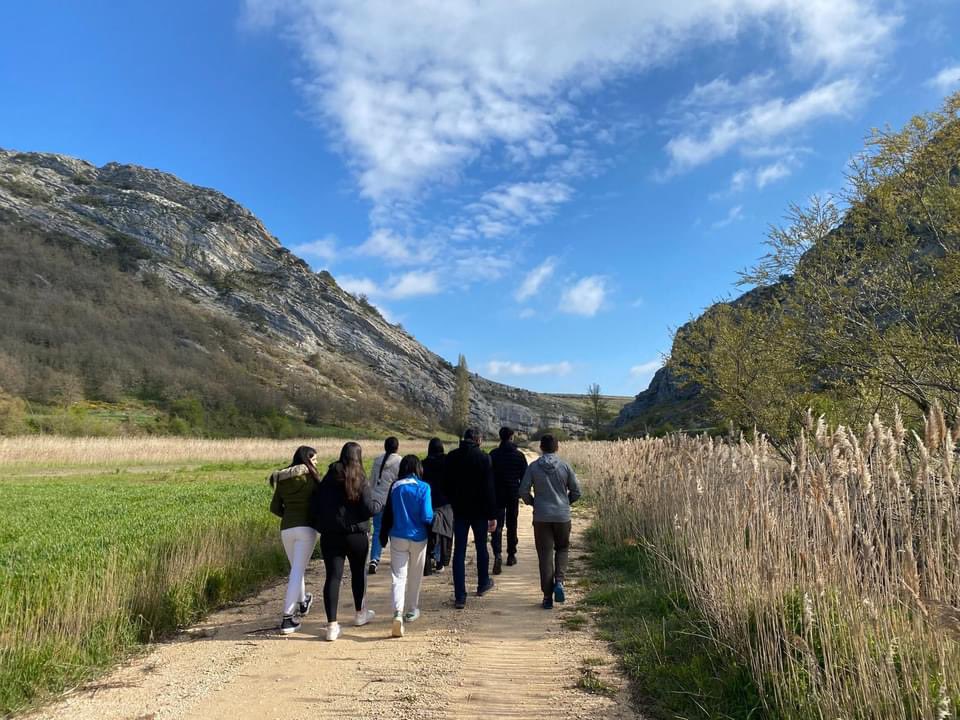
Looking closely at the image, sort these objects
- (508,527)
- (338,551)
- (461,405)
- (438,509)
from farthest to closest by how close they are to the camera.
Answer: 1. (461,405)
2. (508,527)
3. (438,509)
4. (338,551)

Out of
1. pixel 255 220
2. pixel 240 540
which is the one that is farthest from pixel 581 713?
pixel 255 220

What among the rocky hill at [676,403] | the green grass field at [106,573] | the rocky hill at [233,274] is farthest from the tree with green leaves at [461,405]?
the green grass field at [106,573]

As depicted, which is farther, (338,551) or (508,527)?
(508,527)

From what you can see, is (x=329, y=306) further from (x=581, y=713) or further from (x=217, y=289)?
(x=581, y=713)

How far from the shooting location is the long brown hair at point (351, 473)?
6.55 meters

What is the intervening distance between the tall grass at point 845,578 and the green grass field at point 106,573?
5.98 metres

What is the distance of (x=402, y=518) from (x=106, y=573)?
3513mm

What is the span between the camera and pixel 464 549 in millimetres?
7137

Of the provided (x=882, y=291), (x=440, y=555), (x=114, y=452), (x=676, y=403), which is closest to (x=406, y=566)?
(x=440, y=555)

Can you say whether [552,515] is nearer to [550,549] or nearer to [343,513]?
[550,549]

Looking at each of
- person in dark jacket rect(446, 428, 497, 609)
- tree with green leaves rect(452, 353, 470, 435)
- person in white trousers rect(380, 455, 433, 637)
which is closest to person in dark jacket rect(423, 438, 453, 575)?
person in dark jacket rect(446, 428, 497, 609)

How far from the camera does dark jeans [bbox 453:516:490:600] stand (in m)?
7.31

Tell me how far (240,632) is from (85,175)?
170 meters

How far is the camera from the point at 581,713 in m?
4.32
